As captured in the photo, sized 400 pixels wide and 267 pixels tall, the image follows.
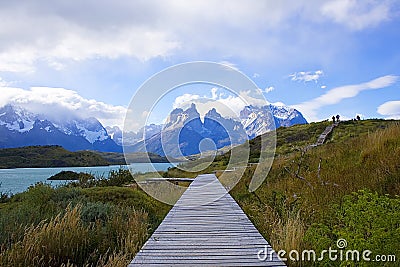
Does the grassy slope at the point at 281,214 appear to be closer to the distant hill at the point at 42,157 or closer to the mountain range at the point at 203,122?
the mountain range at the point at 203,122

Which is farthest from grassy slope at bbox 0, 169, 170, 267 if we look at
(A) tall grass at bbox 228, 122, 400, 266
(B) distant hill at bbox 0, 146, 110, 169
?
(B) distant hill at bbox 0, 146, 110, 169

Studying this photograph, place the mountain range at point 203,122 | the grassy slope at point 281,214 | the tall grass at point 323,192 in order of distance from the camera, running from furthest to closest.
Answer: the mountain range at point 203,122 < the tall grass at point 323,192 < the grassy slope at point 281,214

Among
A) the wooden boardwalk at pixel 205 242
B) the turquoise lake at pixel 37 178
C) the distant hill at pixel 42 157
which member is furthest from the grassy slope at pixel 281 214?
the distant hill at pixel 42 157

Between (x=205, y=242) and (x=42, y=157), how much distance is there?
93443 millimetres

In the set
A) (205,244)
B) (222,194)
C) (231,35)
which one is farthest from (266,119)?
(205,244)

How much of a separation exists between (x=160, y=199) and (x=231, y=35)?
6.02 m

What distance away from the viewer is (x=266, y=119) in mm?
12492

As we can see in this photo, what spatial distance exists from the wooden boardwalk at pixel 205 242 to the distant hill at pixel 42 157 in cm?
6562

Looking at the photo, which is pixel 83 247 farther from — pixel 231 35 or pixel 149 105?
pixel 231 35

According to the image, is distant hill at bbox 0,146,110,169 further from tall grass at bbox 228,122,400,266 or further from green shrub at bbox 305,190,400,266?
green shrub at bbox 305,190,400,266

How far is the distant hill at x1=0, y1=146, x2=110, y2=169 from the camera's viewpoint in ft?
253

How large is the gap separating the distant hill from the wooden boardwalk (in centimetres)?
6562

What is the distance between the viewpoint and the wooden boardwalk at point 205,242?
3.80 meters

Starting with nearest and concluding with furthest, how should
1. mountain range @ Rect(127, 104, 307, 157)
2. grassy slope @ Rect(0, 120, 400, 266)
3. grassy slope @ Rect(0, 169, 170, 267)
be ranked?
grassy slope @ Rect(0, 120, 400, 266) < grassy slope @ Rect(0, 169, 170, 267) < mountain range @ Rect(127, 104, 307, 157)
